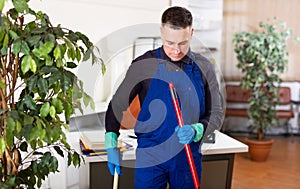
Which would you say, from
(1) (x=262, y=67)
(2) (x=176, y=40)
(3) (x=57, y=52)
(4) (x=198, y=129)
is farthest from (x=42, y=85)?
(1) (x=262, y=67)

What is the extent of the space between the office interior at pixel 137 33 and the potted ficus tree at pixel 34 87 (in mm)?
171

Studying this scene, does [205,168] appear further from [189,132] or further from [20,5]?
[20,5]

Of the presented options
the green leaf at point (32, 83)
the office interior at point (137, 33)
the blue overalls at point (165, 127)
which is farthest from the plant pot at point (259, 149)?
the green leaf at point (32, 83)

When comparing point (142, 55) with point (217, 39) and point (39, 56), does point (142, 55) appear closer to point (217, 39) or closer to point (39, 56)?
point (39, 56)

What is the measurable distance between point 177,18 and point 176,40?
0.31 ft

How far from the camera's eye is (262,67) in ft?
13.9

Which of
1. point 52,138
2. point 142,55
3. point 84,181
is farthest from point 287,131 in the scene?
point 52,138

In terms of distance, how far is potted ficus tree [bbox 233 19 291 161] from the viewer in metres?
4.16

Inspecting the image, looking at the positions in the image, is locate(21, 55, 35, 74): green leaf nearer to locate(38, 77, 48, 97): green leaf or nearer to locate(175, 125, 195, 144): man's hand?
locate(38, 77, 48, 97): green leaf

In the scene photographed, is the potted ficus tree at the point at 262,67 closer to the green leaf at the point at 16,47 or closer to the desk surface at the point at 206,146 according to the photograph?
the desk surface at the point at 206,146

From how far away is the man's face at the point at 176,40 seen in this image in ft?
5.06

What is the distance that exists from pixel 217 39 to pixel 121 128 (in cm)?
330

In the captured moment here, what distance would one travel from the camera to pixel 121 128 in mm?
1787

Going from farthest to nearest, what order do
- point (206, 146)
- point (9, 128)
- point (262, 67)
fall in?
point (262, 67)
point (206, 146)
point (9, 128)
